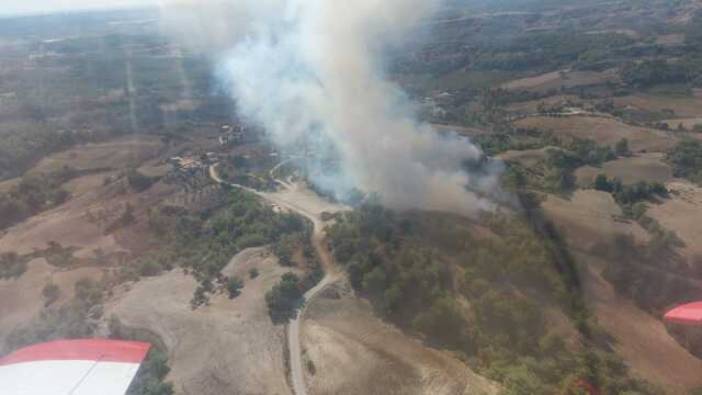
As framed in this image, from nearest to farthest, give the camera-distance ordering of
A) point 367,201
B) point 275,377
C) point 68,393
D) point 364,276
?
point 68,393 → point 275,377 → point 364,276 → point 367,201

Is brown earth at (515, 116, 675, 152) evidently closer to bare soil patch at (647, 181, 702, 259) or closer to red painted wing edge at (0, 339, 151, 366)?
bare soil patch at (647, 181, 702, 259)

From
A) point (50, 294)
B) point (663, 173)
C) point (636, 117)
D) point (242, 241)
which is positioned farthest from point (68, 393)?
point (636, 117)

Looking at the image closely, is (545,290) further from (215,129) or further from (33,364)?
(215,129)

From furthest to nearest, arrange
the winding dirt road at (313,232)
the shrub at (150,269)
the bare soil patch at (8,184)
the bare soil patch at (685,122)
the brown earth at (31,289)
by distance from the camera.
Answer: the bare soil patch at (685,122), the bare soil patch at (8,184), the shrub at (150,269), the brown earth at (31,289), the winding dirt road at (313,232)

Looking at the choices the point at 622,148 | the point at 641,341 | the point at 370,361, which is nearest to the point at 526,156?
the point at 622,148

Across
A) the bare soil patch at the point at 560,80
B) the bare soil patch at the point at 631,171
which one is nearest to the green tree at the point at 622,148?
the bare soil patch at the point at 631,171

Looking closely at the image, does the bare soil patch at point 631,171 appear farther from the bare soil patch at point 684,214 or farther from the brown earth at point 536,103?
the brown earth at point 536,103

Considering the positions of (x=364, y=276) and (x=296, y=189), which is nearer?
(x=364, y=276)

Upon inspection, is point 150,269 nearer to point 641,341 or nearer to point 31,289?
point 31,289
